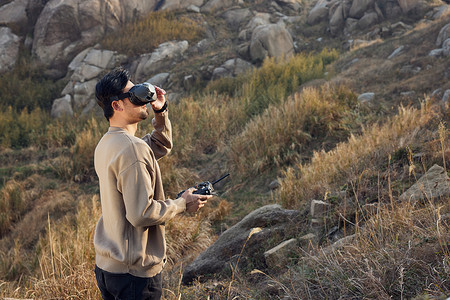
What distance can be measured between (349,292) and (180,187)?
460cm

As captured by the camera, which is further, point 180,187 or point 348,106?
point 348,106

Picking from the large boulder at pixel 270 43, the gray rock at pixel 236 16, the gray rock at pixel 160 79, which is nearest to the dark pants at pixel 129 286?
the gray rock at pixel 160 79

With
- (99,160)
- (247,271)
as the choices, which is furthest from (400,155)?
(99,160)

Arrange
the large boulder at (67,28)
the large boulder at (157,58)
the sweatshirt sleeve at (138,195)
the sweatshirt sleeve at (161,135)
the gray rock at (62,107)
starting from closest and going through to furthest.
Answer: the sweatshirt sleeve at (138,195) → the sweatshirt sleeve at (161,135) → the gray rock at (62,107) → the large boulder at (157,58) → the large boulder at (67,28)

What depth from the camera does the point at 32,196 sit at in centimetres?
758

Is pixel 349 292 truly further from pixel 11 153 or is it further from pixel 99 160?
pixel 11 153

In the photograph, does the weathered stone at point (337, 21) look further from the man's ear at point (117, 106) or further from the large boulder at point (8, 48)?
the man's ear at point (117, 106)

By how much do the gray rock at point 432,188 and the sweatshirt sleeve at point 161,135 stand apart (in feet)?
6.86

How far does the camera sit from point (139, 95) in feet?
6.82

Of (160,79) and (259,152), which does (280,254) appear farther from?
(160,79)

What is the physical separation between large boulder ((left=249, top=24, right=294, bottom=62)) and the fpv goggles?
13737 millimetres

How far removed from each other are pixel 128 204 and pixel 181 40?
16649mm

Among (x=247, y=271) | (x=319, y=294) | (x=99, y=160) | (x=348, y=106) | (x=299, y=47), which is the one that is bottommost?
(x=299, y=47)

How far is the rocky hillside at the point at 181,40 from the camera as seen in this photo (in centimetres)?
1519
